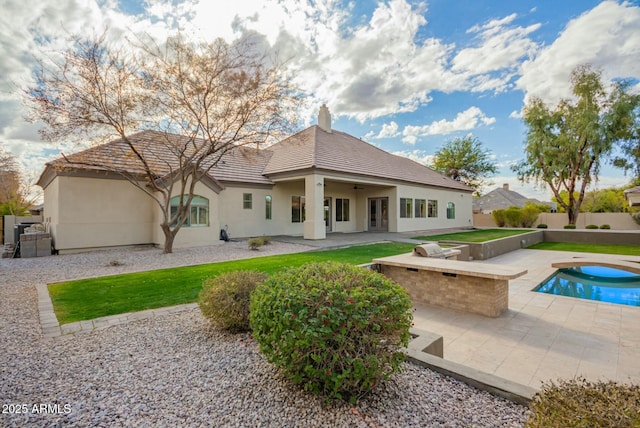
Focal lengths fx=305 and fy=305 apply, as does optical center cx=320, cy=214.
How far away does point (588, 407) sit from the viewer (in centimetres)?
171

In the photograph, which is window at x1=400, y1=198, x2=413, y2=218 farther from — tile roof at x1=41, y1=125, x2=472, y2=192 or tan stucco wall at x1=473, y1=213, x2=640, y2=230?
tan stucco wall at x1=473, y1=213, x2=640, y2=230

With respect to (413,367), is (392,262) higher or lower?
higher

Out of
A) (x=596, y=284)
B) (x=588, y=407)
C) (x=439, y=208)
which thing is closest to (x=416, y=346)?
(x=588, y=407)

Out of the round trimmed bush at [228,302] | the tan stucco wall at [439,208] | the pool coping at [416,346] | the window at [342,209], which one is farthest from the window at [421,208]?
the round trimmed bush at [228,302]

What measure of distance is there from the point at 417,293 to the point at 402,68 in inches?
488

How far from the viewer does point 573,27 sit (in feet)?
40.2

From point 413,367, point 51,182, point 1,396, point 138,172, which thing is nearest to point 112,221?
point 138,172

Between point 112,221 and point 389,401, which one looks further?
point 112,221

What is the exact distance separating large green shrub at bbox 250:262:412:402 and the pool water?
6.98m

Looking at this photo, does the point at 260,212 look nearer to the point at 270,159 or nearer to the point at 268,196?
the point at 268,196

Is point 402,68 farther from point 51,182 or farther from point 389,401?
point 51,182

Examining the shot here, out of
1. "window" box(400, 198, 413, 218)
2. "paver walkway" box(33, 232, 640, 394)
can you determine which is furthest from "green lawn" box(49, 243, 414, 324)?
"window" box(400, 198, 413, 218)

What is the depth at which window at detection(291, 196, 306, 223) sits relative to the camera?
741 inches

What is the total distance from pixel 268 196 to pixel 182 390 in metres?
15.2
